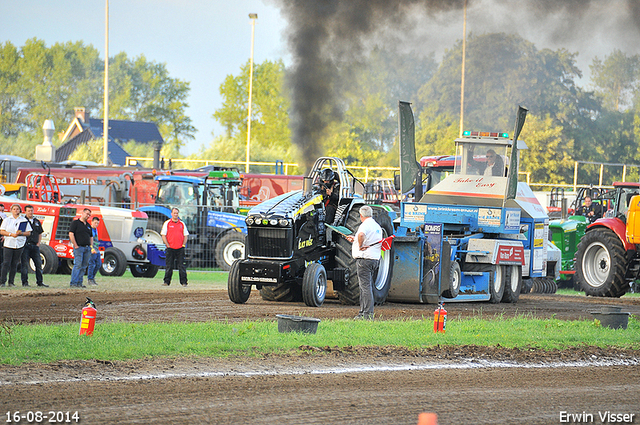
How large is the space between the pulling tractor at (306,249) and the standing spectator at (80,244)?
4.61 m

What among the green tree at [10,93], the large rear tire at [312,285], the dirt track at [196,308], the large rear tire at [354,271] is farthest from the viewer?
the green tree at [10,93]

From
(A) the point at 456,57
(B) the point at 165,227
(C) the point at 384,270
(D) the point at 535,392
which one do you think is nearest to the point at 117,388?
(D) the point at 535,392

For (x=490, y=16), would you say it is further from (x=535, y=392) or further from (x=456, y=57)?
(x=535, y=392)

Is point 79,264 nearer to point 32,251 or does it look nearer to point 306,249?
point 32,251

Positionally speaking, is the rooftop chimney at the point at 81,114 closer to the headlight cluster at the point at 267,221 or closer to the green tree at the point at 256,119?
the green tree at the point at 256,119

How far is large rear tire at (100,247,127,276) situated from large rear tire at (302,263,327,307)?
8.17 meters

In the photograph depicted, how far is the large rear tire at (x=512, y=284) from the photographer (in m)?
15.3

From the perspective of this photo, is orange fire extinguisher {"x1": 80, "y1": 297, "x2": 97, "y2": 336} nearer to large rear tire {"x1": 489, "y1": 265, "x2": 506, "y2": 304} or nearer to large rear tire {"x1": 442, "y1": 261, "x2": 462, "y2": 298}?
large rear tire {"x1": 442, "y1": 261, "x2": 462, "y2": 298}

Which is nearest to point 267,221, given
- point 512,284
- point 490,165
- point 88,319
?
point 88,319

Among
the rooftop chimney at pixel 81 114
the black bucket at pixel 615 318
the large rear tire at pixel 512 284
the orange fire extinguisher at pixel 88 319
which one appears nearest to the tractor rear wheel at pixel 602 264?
the large rear tire at pixel 512 284

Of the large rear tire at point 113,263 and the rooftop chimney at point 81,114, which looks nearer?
the large rear tire at point 113,263

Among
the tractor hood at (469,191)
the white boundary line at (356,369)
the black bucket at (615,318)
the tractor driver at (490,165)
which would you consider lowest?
the white boundary line at (356,369)

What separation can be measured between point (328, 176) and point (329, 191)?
27cm

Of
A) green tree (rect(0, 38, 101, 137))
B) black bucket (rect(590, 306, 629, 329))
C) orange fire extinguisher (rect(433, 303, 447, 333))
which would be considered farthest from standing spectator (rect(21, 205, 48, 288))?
green tree (rect(0, 38, 101, 137))
